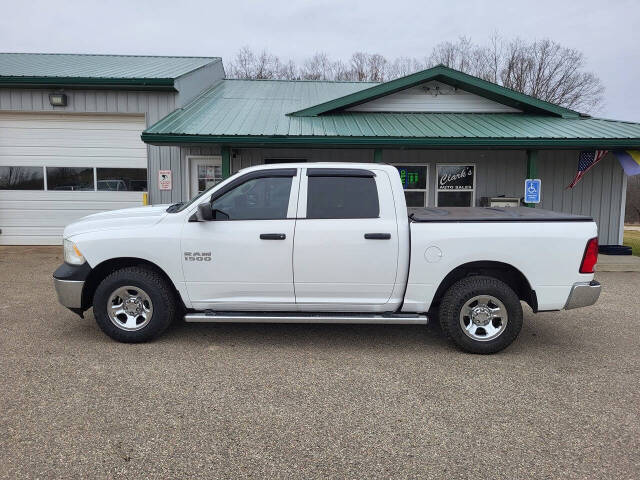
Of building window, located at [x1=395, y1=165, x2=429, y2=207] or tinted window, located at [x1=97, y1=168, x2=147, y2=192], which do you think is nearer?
tinted window, located at [x1=97, y1=168, x2=147, y2=192]

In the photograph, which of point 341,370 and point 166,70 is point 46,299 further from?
point 166,70

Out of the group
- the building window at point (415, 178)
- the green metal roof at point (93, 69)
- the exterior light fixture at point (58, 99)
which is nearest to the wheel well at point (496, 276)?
the building window at point (415, 178)

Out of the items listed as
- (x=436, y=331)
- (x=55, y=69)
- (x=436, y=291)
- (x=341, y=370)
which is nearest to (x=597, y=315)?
(x=436, y=331)

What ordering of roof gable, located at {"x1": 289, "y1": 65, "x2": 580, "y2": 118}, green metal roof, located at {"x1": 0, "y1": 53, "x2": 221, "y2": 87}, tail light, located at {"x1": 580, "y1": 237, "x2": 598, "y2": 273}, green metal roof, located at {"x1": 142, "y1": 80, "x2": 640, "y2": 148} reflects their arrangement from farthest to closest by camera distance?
1. green metal roof, located at {"x1": 0, "y1": 53, "x2": 221, "y2": 87}
2. roof gable, located at {"x1": 289, "y1": 65, "x2": 580, "y2": 118}
3. green metal roof, located at {"x1": 142, "y1": 80, "x2": 640, "y2": 148}
4. tail light, located at {"x1": 580, "y1": 237, "x2": 598, "y2": 273}

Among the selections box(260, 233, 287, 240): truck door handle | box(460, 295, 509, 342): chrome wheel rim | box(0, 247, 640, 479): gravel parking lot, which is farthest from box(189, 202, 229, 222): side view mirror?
box(460, 295, 509, 342): chrome wheel rim

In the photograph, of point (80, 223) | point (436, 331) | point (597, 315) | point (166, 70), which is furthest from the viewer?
point (166, 70)

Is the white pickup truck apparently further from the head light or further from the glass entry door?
the glass entry door

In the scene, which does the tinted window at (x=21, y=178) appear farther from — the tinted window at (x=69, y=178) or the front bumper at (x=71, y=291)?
the front bumper at (x=71, y=291)

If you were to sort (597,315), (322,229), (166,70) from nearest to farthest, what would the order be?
1. (322,229)
2. (597,315)
3. (166,70)

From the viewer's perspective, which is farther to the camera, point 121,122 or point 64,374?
point 121,122

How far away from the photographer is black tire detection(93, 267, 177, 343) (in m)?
4.75

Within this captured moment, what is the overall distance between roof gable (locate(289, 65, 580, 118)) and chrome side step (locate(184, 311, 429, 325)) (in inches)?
291

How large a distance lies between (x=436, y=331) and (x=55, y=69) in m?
12.7

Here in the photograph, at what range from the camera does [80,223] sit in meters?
4.98
